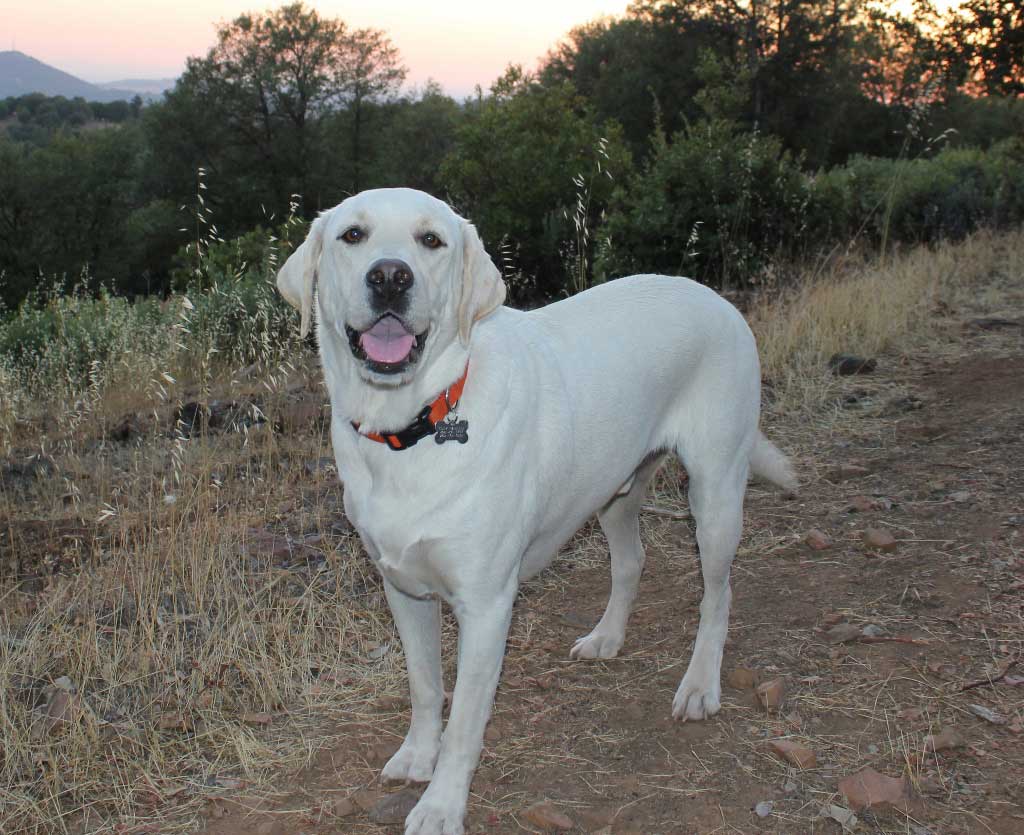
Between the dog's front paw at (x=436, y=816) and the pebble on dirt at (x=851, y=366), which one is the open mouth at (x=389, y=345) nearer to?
the dog's front paw at (x=436, y=816)

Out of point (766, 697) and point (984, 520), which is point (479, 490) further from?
point (984, 520)

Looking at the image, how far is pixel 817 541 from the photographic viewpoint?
13.7 ft

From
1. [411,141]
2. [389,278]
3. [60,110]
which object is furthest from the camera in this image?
[60,110]

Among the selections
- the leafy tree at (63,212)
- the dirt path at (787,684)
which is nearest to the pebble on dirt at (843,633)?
the dirt path at (787,684)

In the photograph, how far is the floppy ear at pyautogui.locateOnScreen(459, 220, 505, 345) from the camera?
8.56 feet

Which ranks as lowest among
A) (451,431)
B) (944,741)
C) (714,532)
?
(944,741)

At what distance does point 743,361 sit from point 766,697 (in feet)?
3.71

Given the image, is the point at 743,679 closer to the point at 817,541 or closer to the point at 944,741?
the point at 944,741

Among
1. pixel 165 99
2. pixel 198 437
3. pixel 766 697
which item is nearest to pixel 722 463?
pixel 766 697

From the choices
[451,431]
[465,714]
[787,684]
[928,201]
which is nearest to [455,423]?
[451,431]

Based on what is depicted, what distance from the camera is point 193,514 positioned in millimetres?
4609

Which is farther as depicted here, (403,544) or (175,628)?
(175,628)

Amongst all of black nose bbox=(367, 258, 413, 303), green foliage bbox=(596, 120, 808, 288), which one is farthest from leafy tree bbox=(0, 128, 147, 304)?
black nose bbox=(367, 258, 413, 303)

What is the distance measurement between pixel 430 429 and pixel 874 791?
1.53 meters
